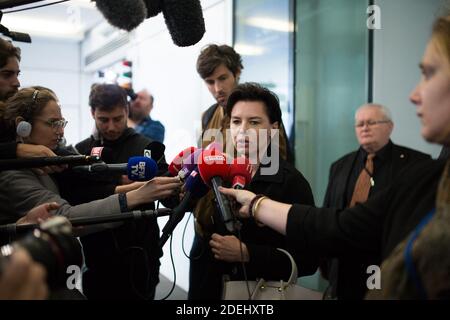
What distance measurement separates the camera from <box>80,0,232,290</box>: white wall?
3.24m

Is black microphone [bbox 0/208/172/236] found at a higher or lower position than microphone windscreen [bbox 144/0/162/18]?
lower

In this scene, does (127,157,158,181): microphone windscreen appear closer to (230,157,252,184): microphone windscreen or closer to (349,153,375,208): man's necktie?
(230,157,252,184): microphone windscreen

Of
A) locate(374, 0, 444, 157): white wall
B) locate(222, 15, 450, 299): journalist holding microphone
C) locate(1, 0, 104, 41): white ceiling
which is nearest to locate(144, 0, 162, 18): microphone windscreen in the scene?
locate(222, 15, 450, 299): journalist holding microphone

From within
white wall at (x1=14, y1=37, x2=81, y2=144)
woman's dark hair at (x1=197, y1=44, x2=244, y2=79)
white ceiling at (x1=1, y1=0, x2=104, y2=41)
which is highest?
white ceiling at (x1=1, y1=0, x2=104, y2=41)

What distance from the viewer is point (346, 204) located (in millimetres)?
1871

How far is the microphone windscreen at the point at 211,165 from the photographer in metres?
1.04

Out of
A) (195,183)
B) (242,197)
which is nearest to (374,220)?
(242,197)

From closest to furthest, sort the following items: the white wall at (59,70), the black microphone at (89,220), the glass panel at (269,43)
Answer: the black microphone at (89,220) → the glass panel at (269,43) → the white wall at (59,70)

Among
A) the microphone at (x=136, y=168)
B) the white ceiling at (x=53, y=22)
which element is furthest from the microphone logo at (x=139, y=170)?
the white ceiling at (x=53, y=22)

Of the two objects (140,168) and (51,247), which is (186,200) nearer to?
(140,168)

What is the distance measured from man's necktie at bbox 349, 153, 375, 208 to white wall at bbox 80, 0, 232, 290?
4.92ft

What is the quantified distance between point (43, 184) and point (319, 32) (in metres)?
2.10

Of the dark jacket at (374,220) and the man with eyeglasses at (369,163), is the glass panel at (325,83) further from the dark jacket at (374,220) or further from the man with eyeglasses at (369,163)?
the dark jacket at (374,220)

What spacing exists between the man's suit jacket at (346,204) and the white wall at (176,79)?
1.37 m
